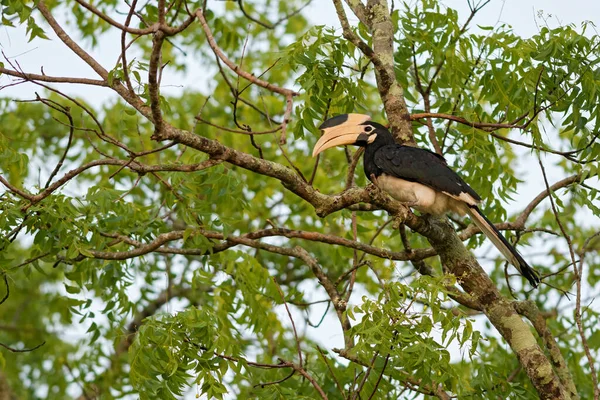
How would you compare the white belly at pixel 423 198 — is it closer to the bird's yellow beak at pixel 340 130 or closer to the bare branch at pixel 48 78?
the bird's yellow beak at pixel 340 130

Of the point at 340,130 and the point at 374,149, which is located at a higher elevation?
the point at 374,149

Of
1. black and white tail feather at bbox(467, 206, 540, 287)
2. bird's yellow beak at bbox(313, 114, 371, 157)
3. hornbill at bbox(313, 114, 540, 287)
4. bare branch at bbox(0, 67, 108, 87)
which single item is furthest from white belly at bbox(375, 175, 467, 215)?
bare branch at bbox(0, 67, 108, 87)

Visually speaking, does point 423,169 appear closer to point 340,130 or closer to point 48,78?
point 340,130

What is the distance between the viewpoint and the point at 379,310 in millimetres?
3738

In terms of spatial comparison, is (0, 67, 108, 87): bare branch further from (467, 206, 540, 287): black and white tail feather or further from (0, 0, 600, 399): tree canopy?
(467, 206, 540, 287): black and white tail feather

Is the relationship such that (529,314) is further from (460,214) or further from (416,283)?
(416,283)

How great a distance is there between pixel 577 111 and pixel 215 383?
2420mm

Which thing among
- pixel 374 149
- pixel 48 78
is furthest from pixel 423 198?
pixel 48 78

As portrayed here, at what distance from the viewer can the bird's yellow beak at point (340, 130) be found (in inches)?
201

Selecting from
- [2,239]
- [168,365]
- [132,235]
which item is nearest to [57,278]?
[132,235]

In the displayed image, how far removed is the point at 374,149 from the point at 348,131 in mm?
324

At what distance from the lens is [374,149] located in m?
5.58

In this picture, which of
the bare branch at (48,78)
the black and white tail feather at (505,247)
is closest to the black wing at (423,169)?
the black and white tail feather at (505,247)

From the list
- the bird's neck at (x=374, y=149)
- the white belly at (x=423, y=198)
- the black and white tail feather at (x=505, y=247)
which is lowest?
the black and white tail feather at (x=505, y=247)
